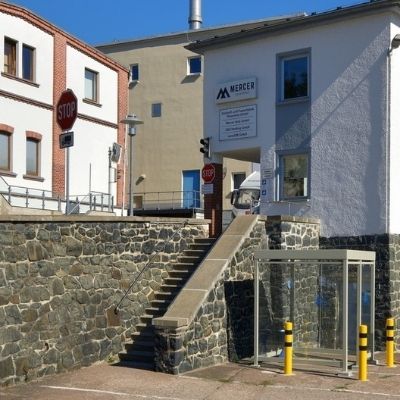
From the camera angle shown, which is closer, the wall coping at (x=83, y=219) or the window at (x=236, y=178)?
the wall coping at (x=83, y=219)

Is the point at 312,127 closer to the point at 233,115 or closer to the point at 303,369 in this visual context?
the point at 233,115

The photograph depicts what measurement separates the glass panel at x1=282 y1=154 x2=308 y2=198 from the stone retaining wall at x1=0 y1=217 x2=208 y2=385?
389cm

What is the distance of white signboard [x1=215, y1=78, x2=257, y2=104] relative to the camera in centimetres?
A: 1898

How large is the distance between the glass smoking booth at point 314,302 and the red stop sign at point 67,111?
4.53 metres

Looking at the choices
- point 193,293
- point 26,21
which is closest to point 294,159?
point 193,293

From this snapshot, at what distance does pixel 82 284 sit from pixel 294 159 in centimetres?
748

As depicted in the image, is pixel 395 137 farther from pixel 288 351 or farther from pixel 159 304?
pixel 159 304

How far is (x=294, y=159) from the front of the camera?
60.9 ft

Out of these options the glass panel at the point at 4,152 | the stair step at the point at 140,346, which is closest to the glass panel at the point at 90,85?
the glass panel at the point at 4,152

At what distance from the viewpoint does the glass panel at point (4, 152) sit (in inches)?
993

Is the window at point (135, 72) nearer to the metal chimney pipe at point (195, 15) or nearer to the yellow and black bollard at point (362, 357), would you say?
the metal chimney pipe at point (195, 15)

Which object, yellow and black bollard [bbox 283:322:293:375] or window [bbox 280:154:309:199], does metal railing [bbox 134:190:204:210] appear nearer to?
window [bbox 280:154:309:199]

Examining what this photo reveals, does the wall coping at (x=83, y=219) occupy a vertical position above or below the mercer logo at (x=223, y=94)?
below

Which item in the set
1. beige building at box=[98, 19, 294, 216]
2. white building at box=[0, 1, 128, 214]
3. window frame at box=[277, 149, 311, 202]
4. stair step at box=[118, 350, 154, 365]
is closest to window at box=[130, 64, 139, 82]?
beige building at box=[98, 19, 294, 216]
